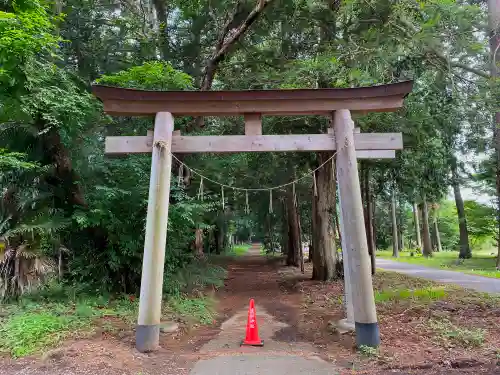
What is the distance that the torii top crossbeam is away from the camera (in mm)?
6793

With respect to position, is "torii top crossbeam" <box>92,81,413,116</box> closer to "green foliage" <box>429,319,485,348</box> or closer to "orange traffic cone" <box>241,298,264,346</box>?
"orange traffic cone" <box>241,298,264,346</box>

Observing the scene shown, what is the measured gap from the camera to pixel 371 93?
22.4ft

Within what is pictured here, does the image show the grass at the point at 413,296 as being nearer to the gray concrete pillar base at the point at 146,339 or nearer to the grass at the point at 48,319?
the gray concrete pillar base at the point at 146,339

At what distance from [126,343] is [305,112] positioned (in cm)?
518

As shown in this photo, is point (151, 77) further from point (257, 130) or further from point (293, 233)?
point (293, 233)

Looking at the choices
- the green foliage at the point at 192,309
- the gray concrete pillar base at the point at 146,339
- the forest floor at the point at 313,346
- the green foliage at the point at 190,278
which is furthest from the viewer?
the green foliage at the point at 190,278

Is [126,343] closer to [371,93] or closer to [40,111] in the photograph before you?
[40,111]

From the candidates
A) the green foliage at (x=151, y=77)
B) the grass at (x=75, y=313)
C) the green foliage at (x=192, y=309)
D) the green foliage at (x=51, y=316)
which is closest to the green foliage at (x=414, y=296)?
the green foliage at (x=192, y=309)

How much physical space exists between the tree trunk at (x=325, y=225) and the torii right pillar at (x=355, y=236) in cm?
651

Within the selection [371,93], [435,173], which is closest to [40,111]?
[371,93]

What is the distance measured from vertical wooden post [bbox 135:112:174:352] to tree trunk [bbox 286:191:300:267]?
12.0m

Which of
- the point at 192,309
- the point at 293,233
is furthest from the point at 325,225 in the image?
the point at 293,233

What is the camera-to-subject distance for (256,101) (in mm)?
6984

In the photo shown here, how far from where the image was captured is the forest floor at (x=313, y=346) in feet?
17.1
